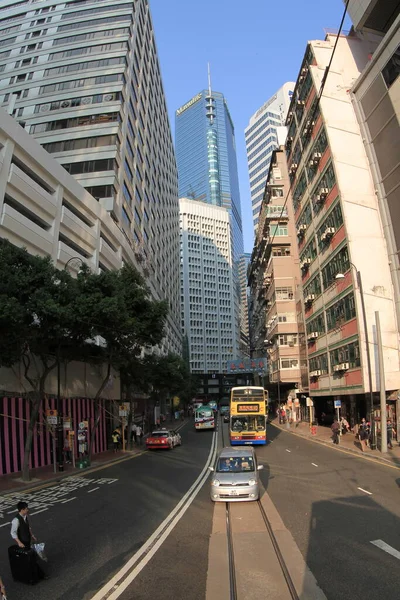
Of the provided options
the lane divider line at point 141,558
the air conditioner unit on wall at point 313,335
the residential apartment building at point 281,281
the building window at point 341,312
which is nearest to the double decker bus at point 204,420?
the residential apartment building at point 281,281

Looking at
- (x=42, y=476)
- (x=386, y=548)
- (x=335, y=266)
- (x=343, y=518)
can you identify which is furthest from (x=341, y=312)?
(x=386, y=548)

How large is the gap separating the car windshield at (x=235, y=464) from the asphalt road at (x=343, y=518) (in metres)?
1.29

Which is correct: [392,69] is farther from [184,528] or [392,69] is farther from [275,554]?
[275,554]

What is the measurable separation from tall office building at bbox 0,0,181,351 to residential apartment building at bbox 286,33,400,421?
21.1m

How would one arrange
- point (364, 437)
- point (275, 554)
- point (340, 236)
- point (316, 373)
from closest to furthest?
point (275, 554) → point (364, 437) → point (340, 236) → point (316, 373)

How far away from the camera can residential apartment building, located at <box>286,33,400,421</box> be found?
3350 cm

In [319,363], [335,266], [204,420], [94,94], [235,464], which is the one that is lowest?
[204,420]

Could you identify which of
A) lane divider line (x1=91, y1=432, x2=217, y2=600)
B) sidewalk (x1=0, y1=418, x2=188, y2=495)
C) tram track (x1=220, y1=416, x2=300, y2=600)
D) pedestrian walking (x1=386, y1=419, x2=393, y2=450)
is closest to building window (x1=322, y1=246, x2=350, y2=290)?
pedestrian walking (x1=386, y1=419, x2=393, y2=450)

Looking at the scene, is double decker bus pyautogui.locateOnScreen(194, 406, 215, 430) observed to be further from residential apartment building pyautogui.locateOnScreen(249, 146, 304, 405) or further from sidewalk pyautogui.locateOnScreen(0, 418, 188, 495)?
sidewalk pyautogui.locateOnScreen(0, 418, 188, 495)

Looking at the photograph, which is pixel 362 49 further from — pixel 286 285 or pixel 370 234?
pixel 286 285

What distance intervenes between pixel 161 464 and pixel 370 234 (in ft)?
78.5

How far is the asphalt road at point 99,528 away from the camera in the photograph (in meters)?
6.99

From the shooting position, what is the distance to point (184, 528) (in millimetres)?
10375

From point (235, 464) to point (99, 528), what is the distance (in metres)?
4.83
